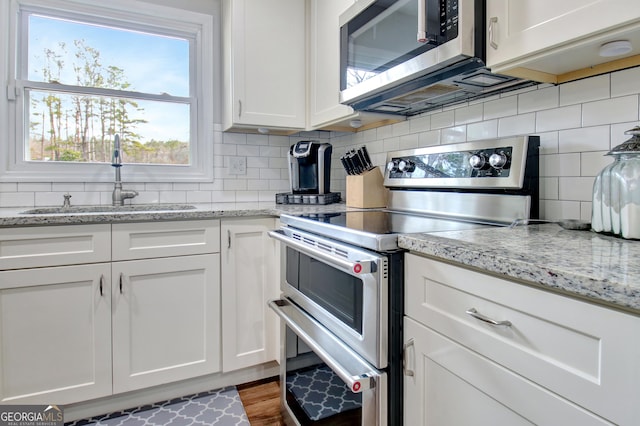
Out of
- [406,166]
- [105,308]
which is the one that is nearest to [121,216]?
[105,308]

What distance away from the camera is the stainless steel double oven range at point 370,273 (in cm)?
98

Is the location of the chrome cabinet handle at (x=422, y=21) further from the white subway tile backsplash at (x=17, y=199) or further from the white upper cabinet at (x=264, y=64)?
the white subway tile backsplash at (x=17, y=199)

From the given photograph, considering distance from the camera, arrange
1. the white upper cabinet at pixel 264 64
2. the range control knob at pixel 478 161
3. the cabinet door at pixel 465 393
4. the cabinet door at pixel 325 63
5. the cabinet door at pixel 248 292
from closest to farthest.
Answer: the cabinet door at pixel 465 393, the range control knob at pixel 478 161, the cabinet door at pixel 248 292, the cabinet door at pixel 325 63, the white upper cabinet at pixel 264 64

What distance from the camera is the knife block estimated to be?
1898 millimetres

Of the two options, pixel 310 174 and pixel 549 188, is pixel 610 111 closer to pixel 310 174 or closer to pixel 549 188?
pixel 549 188

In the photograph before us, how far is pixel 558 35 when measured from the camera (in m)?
0.95

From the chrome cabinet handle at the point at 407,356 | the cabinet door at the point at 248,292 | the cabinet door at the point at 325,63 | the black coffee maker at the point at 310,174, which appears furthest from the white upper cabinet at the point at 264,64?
the chrome cabinet handle at the point at 407,356

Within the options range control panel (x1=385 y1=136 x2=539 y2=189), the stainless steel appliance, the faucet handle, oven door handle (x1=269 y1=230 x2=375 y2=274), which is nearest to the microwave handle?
the stainless steel appliance

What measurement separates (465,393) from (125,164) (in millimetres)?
2115

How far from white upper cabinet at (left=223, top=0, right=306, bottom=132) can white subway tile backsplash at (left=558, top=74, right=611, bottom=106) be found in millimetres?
1419

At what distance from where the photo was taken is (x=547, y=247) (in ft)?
2.58

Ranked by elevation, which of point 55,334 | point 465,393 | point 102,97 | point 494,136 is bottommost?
point 55,334

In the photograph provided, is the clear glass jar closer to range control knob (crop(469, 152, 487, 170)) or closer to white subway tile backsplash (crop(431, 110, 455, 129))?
range control knob (crop(469, 152, 487, 170))

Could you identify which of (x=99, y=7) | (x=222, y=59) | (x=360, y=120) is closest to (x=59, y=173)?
(x=99, y=7)
